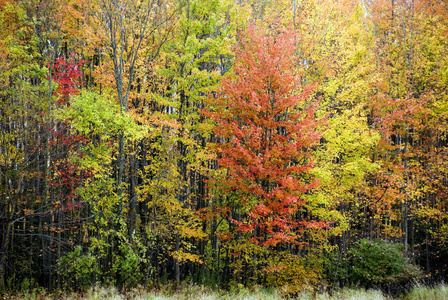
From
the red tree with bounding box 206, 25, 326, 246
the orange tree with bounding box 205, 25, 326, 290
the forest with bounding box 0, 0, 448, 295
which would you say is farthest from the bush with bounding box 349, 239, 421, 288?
the red tree with bounding box 206, 25, 326, 246

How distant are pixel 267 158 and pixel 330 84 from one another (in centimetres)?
521

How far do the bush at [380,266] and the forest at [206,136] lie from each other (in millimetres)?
82

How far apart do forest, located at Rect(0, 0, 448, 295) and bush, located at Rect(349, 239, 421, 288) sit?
82 millimetres

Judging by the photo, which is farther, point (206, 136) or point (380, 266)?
point (206, 136)

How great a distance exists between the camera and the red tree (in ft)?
44.6

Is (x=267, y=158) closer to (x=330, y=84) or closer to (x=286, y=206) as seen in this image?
(x=286, y=206)

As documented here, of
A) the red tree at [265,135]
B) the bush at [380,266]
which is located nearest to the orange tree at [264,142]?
the red tree at [265,135]

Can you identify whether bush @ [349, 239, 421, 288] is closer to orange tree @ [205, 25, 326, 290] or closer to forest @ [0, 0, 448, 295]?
forest @ [0, 0, 448, 295]

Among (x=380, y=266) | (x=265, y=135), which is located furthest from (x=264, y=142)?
(x=380, y=266)

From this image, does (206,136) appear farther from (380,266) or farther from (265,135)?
(380,266)

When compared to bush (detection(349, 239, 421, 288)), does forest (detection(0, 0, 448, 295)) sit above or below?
above

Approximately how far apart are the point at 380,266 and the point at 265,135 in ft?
28.4

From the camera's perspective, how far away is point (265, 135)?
1451 cm

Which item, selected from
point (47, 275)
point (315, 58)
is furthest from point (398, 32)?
point (47, 275)
